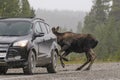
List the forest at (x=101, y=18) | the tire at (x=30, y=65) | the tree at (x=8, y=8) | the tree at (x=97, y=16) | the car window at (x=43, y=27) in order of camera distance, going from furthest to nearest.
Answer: the tree at (x=97, y=16) < the forest at (x=101, y=18) < the tree at (x=8, y=8) < the car window at (x=43, y=27) < the tire at (x=30, y=65)

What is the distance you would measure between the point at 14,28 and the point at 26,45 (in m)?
1.25

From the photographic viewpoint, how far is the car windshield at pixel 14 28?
57.7ft

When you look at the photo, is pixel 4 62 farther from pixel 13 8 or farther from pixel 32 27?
pixel 13 8

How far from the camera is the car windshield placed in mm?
17578

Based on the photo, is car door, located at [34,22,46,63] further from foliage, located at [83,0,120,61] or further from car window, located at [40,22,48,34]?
foliage, located at [83,0,120,61]

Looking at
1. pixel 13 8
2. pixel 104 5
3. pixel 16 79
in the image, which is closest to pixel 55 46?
pixel 16 79

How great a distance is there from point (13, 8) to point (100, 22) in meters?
46.9

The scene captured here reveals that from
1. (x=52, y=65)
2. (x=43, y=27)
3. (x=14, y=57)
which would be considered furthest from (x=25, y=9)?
(x=14, y=57)


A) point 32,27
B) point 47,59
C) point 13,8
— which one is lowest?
point 13,8

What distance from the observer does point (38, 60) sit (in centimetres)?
1809

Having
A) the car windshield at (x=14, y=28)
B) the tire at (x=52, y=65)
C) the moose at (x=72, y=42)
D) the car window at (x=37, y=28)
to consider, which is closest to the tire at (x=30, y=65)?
the car windshield at (x=14, y=28)

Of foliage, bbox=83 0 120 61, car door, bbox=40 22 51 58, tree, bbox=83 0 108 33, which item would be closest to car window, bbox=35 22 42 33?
car door, bbox=40 22 51 58

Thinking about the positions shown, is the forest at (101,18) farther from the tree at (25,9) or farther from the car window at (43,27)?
the car window at (43,27)

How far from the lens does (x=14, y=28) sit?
18.0 metres
